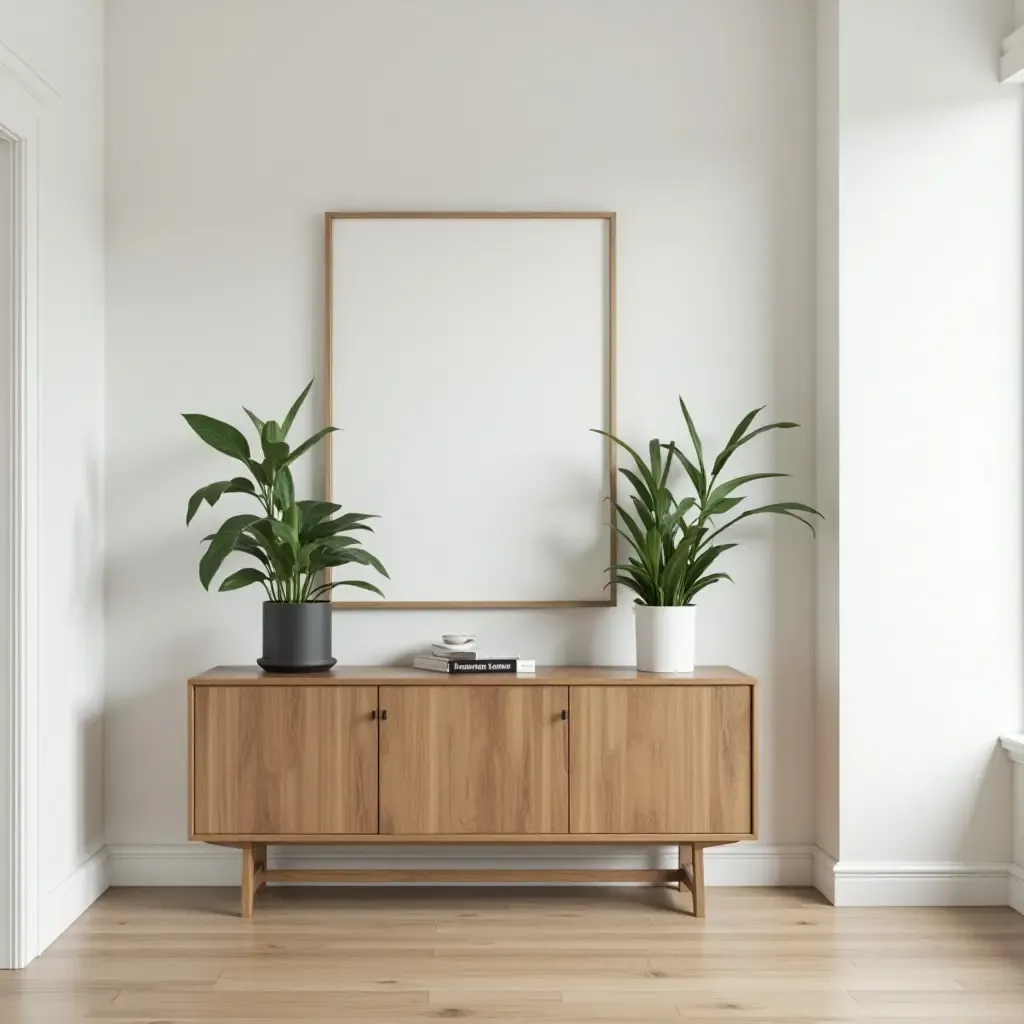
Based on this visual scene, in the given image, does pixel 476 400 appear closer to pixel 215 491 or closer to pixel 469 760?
pixel 215 491

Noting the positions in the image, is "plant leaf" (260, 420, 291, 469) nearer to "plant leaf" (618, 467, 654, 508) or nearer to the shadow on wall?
the shadow on wall

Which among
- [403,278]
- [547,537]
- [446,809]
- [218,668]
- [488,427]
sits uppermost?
[403,278]

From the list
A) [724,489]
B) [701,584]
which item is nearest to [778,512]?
[724,489]

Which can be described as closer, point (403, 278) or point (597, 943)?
point (597, 943)

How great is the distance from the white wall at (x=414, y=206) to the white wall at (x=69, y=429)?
0.10 meters

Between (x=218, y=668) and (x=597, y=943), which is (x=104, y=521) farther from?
(x=597, y=943)

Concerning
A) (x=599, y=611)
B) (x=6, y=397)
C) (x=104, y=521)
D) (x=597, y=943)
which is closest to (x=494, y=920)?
(x=597, y=943)

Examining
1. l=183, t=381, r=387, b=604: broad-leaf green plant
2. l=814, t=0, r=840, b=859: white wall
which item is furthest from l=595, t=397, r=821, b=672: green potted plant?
l=183, t=381, r=387, b=604: broad-leaf green plant

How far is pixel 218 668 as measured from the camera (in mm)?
3504

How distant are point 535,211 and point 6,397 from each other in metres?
1.67

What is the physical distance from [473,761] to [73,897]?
1.21 meters

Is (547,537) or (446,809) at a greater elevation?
(547,537)

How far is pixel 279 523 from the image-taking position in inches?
126

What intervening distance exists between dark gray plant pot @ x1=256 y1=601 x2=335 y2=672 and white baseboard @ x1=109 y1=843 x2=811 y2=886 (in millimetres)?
682
